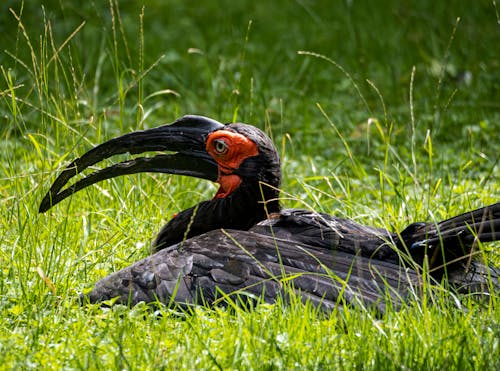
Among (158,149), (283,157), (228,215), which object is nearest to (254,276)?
(228,215)

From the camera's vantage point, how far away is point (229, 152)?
15.6 feet

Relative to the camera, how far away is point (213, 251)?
432cm

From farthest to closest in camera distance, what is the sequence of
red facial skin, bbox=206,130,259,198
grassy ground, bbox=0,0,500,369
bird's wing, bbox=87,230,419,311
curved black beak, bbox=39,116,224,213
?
1. curved black beak, bbox=39,116,224,213
2. red facial skin, bbox=206,130,259,198
3. bird's wing, bbox=87,230,419,311
4. grassy ground, bbox=0,0,500,369

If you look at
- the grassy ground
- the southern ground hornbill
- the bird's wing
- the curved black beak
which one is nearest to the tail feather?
the southern ground hornbill

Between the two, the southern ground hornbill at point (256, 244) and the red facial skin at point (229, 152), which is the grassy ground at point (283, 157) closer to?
the southern ground hornbill at point (256, 244)

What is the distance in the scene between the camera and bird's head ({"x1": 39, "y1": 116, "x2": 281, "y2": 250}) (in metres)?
4.73

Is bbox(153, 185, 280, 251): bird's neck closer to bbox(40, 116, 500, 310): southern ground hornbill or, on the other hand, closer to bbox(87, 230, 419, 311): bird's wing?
bbox(40, 116, 500, 310): southern ground hornbill

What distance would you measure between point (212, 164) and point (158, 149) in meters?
0.29

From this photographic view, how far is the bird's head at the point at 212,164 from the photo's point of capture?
4.73 m

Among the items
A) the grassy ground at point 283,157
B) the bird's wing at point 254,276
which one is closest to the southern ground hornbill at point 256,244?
the bird's wing at point 254,276

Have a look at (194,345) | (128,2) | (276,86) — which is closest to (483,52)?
(276,86)

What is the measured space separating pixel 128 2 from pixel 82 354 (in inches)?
294

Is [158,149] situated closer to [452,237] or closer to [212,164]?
[212,164]

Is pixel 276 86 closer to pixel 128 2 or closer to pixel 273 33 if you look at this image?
pixel 273 33
